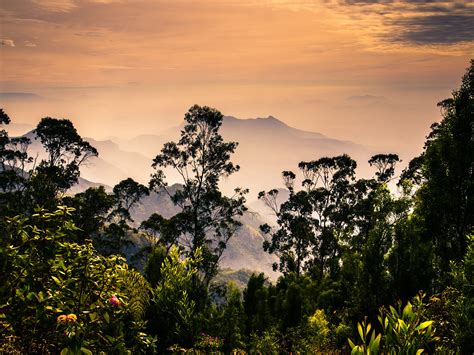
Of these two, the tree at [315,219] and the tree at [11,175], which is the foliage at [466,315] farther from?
the tree at [315,219]

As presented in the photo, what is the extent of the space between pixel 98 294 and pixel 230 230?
1284 inches

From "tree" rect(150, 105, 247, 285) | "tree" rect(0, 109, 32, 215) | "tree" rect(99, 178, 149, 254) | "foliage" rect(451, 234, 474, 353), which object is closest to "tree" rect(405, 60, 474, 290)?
"foliage" rect(451, 234, 474, 353)

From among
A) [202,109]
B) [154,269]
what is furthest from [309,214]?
[154,269]

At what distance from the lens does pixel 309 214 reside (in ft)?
134

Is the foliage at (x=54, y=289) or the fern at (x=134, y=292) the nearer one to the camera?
the foliage at (x=54, y=289)

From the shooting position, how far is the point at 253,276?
22297mm

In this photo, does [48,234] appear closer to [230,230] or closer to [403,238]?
[403,238]

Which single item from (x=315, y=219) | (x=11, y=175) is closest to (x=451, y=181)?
(x=315, y=219)

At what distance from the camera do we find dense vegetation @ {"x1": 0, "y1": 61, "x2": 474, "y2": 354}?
351 cm

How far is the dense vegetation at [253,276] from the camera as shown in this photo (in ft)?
11.5

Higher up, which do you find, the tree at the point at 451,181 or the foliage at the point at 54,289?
the foliage at the point at 54,289

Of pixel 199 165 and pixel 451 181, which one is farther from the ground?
pixel 451 181

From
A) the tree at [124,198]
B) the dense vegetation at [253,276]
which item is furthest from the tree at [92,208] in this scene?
the tree at [124,198]

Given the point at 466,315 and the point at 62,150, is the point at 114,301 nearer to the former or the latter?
the point at 466,315
